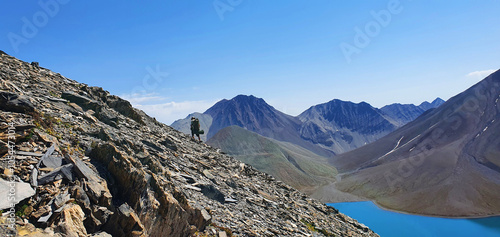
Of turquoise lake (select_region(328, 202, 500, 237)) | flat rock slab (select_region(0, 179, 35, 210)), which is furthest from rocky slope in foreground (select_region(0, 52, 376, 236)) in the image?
turquoise lake (select_region(328, 202, 500, 237))

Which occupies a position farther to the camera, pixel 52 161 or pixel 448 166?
pixel 448 166

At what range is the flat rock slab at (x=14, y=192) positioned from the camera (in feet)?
26.7

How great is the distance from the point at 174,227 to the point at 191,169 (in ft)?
33.4

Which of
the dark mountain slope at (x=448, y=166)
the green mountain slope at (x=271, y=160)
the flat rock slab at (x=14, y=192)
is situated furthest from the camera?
the green mountain slope at (x=271, y=160)

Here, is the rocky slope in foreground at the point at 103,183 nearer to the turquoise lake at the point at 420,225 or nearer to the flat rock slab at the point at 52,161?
the flat rock slab at the point at 52,161

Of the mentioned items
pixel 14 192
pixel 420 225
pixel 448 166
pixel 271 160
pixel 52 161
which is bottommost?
pixel 420 225

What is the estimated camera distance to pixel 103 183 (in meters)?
11.6

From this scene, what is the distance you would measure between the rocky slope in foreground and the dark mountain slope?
107899 millimetres

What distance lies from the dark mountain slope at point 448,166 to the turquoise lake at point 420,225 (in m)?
6.95

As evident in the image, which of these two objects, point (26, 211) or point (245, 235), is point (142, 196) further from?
point (245, 235)

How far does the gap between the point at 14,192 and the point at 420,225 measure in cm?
10626

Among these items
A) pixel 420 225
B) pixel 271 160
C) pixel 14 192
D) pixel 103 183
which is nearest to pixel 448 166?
pixel 420 225

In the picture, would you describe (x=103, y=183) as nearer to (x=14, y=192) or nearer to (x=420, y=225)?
(x=14, y=192)

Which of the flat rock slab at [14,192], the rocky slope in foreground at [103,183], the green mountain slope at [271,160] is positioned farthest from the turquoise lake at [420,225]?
the flat rock slab at [14,192]
